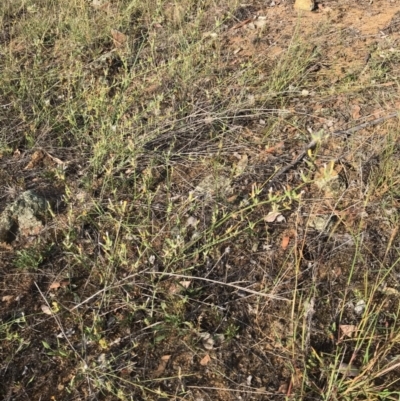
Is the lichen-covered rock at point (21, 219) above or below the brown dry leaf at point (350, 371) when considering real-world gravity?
above

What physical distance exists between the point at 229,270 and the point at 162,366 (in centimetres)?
59

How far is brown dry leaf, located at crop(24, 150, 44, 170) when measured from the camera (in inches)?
117

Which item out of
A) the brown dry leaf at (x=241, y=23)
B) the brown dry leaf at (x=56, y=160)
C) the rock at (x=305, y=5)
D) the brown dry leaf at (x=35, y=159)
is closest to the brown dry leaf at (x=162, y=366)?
the brown dry leaf at (x=56, y=160)

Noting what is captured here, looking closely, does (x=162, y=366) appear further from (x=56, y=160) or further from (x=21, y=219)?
(x=56, y=160)

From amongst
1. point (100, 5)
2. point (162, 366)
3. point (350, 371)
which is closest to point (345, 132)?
point (350, 371)

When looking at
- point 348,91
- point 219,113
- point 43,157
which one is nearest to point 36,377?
point 43,157

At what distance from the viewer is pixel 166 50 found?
12.3 ft

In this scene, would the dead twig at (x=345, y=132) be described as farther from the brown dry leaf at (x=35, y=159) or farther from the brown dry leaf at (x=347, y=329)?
the brown dry leaf at (x=35, y=159)

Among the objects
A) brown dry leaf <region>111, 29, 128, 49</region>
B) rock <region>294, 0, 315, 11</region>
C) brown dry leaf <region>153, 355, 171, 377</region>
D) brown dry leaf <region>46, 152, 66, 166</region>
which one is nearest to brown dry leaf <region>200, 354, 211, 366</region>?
brown dry leaf <region>153, 355, 171, 377</region>

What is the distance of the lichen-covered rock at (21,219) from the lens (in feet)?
8.37

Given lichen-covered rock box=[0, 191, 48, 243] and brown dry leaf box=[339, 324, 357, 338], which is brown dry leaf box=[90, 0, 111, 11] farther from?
brown dry leaf box=[339, 324, 357, 338]

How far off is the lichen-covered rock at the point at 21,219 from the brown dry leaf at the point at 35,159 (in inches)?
15.7

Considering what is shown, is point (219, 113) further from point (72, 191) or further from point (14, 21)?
point (14, 21)

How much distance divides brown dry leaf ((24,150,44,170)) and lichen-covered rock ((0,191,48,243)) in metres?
0.40
